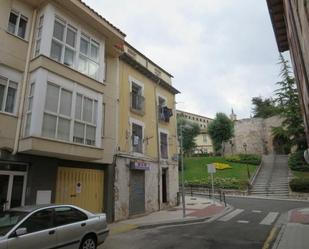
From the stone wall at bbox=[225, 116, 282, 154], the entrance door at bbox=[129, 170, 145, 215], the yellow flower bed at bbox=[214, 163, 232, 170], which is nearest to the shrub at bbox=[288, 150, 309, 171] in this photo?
the yellow flower bed at bbox=[214, 163, 232, 170]

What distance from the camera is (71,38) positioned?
1234cm

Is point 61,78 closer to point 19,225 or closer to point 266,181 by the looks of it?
point 19,225

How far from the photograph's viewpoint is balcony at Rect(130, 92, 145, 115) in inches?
663

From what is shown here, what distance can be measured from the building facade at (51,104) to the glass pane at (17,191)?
0.04 metres

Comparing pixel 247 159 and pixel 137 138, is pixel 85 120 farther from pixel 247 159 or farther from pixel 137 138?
pixel 247 159

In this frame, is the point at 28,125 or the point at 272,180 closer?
the point at 28,125

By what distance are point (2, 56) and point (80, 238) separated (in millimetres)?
7381

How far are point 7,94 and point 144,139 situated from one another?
341 inches

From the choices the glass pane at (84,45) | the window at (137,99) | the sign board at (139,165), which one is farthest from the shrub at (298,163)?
the glass pane at (84,45)

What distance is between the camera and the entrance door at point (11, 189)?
32.1 feet

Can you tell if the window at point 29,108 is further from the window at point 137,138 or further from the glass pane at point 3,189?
the window at point 137,138

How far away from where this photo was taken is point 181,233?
1098cm

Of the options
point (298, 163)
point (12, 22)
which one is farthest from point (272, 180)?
point (12, 22)

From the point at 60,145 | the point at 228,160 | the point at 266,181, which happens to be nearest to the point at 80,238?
the point at 60,145
